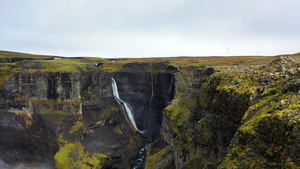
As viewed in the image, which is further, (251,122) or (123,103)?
(123,103)

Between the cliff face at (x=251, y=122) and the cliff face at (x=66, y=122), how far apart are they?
30.1 meters

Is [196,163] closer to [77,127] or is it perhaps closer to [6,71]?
[77,127]

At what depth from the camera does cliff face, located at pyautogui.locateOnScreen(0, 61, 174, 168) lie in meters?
42.3

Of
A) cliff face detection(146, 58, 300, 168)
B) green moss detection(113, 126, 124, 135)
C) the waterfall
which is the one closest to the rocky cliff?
cliff face detection(146, 58, 300, 168)

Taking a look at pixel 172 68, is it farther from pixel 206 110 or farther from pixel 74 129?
pixel 206 110

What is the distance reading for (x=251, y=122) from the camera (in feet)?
27.0

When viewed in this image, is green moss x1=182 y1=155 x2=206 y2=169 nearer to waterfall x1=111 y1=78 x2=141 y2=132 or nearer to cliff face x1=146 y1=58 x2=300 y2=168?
cliff face x1=146 y1=58 x2=300 y2=168

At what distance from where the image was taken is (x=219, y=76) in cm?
1770

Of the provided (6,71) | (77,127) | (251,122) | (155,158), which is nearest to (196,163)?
(251,122)

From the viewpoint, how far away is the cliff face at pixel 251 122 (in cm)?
671

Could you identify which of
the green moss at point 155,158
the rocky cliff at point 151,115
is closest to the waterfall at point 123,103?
the rocky cliff at point 151,115

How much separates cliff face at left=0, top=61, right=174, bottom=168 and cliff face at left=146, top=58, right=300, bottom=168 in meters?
30.1

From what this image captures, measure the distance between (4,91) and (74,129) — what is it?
67.0ft

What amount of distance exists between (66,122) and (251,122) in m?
47.5
